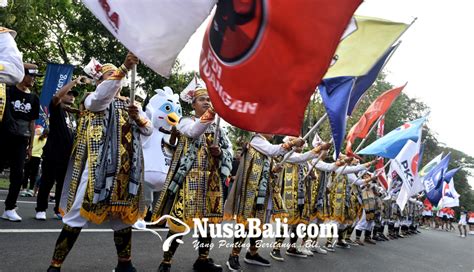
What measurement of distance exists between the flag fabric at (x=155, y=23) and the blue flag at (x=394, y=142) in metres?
5.92

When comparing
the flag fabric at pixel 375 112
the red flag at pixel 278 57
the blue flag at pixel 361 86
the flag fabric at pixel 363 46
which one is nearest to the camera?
the red flag at pixel 278 57

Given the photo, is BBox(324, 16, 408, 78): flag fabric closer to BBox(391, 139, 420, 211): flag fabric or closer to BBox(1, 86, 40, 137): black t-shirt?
BBox(1, 86, 40, 137): black t-shirt

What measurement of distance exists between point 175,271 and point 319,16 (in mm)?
3219

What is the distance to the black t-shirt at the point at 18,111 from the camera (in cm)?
534

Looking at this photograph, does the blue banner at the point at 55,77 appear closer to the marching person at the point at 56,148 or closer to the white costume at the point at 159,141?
the white costume at the point at 159,141

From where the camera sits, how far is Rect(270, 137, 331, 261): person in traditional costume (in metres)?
6.16

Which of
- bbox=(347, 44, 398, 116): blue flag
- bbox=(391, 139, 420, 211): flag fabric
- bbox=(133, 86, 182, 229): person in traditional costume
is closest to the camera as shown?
bbox=(347, 44, 398, 116): blue flag

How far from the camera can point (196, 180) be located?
4.38 meters

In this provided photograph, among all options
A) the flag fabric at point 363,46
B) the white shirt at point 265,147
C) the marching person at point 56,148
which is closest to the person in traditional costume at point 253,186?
the white shirt at point 265,147

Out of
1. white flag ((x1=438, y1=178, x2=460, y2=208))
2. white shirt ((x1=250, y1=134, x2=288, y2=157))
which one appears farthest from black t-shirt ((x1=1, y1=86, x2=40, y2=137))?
white flag ((x1=438, y1=178, x2=460, y2=208))

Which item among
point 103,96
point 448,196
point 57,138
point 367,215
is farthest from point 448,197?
point 103,96

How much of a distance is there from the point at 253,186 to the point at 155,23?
10.5 feet

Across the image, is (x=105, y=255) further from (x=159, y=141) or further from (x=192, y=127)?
(x=159, y=141)

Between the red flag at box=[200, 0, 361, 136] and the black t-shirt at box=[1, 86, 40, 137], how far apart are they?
3882 mm
